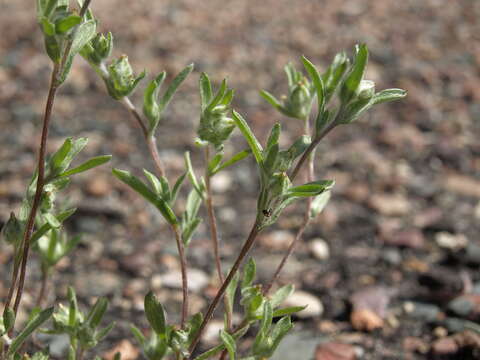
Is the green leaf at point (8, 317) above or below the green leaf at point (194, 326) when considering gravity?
above

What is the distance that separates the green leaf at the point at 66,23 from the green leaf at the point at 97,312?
28.4 inches

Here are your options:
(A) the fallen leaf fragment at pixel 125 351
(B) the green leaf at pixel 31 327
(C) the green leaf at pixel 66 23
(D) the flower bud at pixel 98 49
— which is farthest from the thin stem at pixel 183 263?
(A) the fallen leaf fragment at pixel 125 351

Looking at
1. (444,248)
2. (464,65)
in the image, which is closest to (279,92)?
(464,65)

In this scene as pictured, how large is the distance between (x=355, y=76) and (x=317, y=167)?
2203mm

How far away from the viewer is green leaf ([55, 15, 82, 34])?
3.95 feet

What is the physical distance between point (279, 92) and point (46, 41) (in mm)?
3170

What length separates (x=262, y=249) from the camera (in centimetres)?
296

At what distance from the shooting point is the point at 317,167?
11.8ft

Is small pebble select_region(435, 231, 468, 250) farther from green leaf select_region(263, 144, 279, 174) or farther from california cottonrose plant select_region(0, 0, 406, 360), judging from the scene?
green leaf select_region(263, 144, 279, 174)

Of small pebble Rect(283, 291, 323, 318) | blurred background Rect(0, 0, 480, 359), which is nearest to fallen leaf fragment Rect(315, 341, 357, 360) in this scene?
blurred background Rect(0, 0, 480, 359)

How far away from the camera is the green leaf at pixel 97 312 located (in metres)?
1.67

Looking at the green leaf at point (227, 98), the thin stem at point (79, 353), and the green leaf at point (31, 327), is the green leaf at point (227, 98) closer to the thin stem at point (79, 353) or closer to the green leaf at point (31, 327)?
the green leaf at point (31, 327)

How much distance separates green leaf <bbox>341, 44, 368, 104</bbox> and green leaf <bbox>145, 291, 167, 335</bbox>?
2.10ft

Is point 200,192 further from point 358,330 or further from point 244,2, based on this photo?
point 244,2
